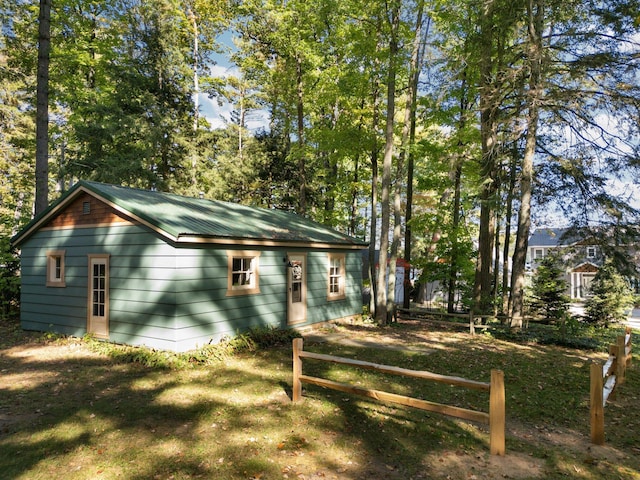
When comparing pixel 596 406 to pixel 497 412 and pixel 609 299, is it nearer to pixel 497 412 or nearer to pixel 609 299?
pixel 497 412

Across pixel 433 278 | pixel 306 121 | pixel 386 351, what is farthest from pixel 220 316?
pixel 306 121

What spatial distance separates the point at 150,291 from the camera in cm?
902

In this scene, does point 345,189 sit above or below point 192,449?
above

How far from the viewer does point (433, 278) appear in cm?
1770

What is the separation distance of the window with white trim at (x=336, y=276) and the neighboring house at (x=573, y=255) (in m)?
8.08

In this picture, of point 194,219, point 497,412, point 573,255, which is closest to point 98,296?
point 194,219

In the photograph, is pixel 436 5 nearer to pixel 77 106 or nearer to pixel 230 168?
pixel 230 168

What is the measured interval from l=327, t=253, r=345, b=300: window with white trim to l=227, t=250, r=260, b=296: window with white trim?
3918 millimetres

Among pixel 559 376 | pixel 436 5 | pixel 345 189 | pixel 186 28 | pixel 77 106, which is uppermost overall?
pixel 186 28

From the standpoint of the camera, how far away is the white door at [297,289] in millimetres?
12016

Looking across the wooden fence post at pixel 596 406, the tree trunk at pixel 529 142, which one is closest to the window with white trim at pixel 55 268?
the wooden fence post at pixel 596 406

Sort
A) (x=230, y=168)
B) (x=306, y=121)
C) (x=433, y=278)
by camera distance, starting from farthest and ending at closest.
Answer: (x=306, y=121)
(x=230, y=168)
(x=433, y=278)

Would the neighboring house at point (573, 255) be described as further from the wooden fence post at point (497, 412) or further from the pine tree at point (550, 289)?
the wooden fence post at point (497, 412)

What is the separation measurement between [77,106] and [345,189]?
51.7 ft
